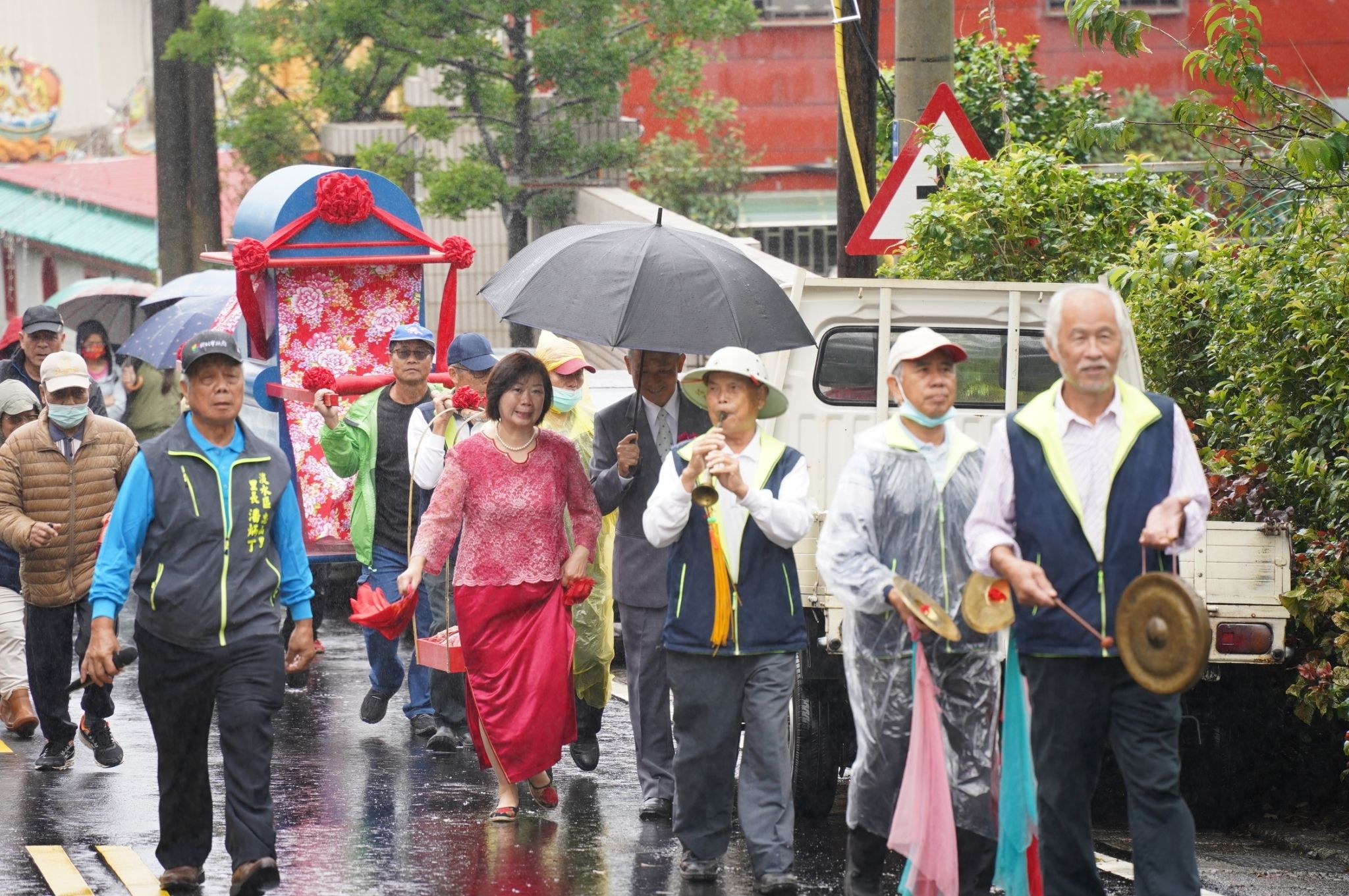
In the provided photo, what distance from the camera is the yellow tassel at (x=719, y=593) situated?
22.1 ft

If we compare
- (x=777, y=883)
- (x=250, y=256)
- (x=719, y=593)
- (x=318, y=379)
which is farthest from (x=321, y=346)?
(x=777, y=883)

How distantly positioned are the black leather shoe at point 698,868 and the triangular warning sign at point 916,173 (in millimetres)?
4500

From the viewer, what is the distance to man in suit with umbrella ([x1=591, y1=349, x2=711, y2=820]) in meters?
7.82

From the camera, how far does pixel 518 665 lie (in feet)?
25.7

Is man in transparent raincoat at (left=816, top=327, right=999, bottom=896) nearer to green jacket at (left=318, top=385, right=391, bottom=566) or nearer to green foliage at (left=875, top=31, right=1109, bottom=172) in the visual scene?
green jacket at (left=318, top=385, right=391, bottom=566)

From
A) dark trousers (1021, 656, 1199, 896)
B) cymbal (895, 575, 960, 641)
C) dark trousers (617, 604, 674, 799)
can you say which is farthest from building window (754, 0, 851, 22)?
dark trousers (1021, 656, 1199, 896)

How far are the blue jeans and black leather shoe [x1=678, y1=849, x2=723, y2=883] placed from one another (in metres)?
2.92

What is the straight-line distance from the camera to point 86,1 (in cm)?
3584

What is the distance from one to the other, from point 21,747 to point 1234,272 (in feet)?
20.1

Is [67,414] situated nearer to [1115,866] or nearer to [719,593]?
[719,593]

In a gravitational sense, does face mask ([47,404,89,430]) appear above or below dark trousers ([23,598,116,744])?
above

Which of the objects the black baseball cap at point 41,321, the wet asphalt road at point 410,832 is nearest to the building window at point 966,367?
the wet asphalt road at point 410,832

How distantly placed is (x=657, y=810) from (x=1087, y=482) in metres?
2.86

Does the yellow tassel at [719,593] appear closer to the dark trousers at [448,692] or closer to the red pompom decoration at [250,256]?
the dark trousers at [448,692]
